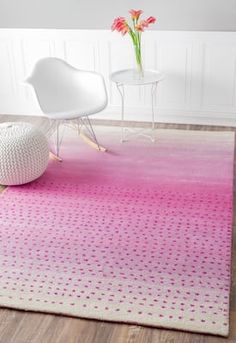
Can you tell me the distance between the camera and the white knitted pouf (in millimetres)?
3186

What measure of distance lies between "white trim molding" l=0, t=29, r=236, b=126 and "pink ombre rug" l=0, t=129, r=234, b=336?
0.53 m

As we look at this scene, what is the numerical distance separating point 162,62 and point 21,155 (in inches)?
62.5

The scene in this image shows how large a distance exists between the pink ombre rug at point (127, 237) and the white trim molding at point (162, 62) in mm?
530

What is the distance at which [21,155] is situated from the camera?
3201 mm

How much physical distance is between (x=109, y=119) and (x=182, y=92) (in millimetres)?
684

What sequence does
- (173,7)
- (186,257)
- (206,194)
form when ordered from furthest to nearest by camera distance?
(173,7), (206,194), (186,257)

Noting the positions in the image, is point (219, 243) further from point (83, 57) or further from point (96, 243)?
point (83, 57)

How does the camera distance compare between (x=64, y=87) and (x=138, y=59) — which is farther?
(x=64, y=87)

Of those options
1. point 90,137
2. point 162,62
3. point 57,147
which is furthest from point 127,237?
point 162,62

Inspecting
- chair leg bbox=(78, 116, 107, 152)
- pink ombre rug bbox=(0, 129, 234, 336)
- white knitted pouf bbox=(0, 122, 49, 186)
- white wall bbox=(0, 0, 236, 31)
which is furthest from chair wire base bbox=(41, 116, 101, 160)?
white wall bbox=(0, 0, 236, 31)

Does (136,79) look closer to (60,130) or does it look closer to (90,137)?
(90,137)

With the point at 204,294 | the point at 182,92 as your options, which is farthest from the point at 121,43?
the point at 204,294

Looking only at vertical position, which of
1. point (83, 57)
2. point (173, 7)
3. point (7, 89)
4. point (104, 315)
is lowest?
point (104, 315)

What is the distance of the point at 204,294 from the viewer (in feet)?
7.54
